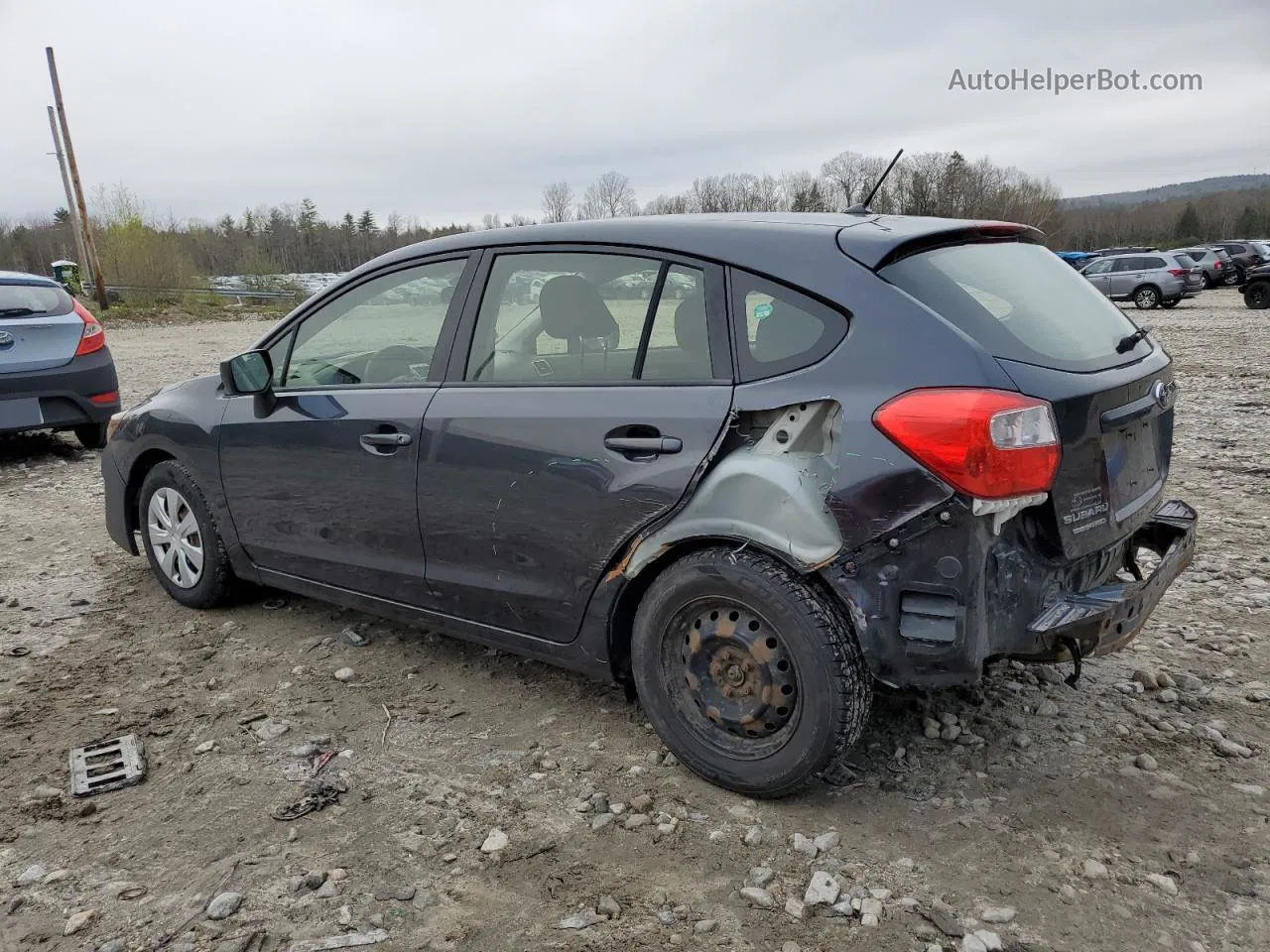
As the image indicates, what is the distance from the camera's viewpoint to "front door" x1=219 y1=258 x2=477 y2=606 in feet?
11.7

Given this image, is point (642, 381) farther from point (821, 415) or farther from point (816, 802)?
point (816, 802)

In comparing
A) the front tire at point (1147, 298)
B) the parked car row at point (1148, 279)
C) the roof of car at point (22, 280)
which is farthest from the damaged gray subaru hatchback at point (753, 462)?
the front tire at point (1147, 298)

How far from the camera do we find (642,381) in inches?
118

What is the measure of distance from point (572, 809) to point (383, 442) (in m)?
1.50

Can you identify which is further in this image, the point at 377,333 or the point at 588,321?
the point at 377,333

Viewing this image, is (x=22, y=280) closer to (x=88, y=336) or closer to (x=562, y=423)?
(x=88, y=336)

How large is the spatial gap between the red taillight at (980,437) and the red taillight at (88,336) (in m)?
7.63

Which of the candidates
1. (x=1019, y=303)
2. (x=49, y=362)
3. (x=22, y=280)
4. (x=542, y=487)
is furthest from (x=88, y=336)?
(x=1019, y=303)

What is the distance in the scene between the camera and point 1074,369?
106 inches

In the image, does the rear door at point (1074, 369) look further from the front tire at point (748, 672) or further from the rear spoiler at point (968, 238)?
the front tire at point (748, 672)

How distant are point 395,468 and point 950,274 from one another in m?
2.02

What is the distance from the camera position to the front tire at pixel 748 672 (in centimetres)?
266

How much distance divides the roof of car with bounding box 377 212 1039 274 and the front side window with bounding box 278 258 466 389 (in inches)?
12.3

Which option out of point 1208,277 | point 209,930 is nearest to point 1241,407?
point 209,930
